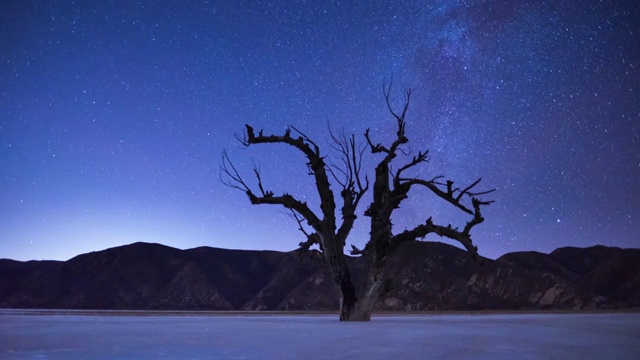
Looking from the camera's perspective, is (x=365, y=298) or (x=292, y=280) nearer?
(x=365, y=298)

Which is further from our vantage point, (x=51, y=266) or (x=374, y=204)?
(x=51, y=266)

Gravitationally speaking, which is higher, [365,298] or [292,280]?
[292,280]

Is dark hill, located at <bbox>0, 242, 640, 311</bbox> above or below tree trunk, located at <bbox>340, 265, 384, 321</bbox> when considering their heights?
above

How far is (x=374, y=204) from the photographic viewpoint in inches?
672

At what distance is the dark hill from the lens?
65500mm

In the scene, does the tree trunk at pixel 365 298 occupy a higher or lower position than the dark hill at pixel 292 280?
lower

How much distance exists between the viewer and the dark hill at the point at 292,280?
215 ft

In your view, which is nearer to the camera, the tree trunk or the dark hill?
the tree trunk

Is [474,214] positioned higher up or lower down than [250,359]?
higher up

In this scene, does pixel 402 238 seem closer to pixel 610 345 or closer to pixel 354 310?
pixel 354 310

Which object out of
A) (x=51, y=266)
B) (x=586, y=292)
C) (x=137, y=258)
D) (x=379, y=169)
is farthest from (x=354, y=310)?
(x=51, y=266)

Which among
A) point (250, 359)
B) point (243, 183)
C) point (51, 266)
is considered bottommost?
point (250, 359)

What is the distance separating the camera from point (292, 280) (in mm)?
Answer: 77312

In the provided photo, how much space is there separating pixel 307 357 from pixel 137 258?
269 feet
